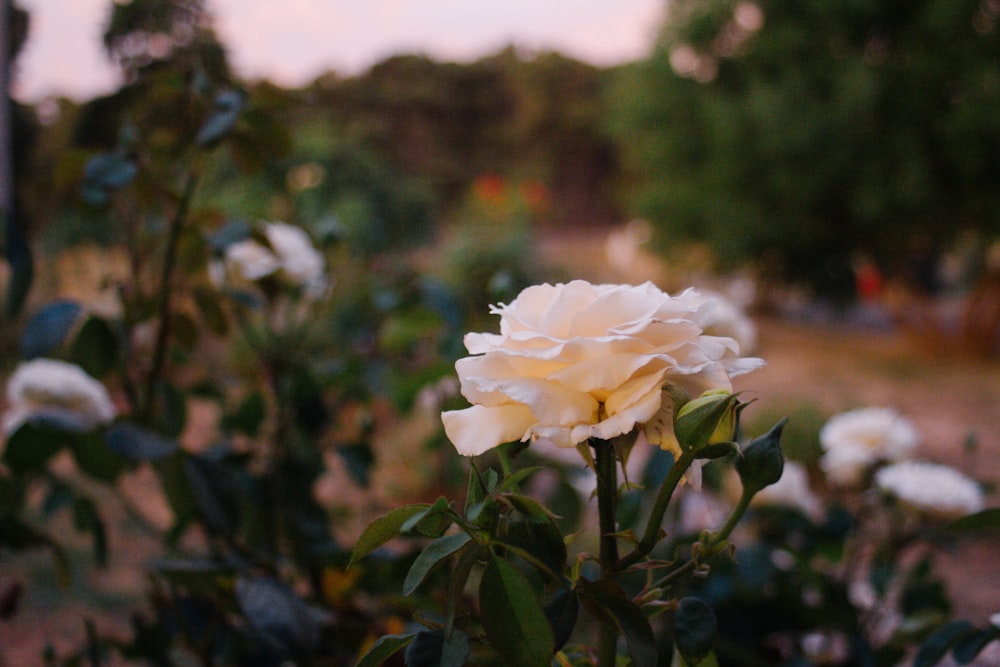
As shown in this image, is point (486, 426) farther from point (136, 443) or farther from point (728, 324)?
point (728, 324)

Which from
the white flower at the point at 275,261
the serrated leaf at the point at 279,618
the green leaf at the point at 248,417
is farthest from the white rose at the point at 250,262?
the serrated leaf at the point at 279,618

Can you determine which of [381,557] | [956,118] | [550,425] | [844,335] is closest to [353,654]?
[381,557]

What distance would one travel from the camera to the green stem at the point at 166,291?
77 centimetres

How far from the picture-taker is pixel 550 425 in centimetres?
32

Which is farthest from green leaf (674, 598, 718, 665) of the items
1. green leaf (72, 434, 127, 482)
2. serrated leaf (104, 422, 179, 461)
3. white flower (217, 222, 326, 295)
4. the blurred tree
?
the blurred tree

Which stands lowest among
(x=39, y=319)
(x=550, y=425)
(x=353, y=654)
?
(x=353, y=654)

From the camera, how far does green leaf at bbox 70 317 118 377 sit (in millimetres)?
756

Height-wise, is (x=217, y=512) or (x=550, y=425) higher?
(x=550, y=425)

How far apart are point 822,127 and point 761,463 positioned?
3998 millimetres

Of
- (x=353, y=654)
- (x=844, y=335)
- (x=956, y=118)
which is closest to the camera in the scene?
(x=353, y=654)

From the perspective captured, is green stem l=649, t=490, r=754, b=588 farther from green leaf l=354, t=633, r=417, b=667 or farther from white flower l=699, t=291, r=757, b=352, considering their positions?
white flower l=699, t=291, r=757, b=352

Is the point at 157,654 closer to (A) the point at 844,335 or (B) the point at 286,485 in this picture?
(B) the point at 286,485

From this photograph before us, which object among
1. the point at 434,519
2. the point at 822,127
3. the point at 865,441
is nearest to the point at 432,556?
the point at 434,519

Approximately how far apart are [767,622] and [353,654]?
1.50ft
